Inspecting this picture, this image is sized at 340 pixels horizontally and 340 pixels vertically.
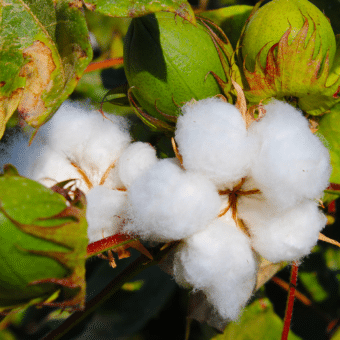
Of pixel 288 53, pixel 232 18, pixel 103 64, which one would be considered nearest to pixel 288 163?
pixel 288 53

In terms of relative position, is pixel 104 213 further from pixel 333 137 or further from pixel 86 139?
pixel 333 137

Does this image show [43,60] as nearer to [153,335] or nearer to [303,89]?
[303,89]

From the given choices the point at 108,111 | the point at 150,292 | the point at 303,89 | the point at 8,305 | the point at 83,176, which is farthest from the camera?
the point at 150,292

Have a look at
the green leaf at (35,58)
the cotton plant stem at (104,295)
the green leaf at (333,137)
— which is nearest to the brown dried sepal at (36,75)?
the green leaf at (35,58)

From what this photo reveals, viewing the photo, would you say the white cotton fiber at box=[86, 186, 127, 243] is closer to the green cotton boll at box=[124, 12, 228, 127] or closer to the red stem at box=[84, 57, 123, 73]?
the green cotton boll at box=[124, 12, 228, 127]

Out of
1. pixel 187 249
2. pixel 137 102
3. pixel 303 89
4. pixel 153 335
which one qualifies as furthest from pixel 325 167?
pixel 153 335

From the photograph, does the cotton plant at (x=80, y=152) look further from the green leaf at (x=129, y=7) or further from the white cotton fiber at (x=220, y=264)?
the green leaf at (x=129, y=7)

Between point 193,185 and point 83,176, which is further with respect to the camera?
point 83,176
